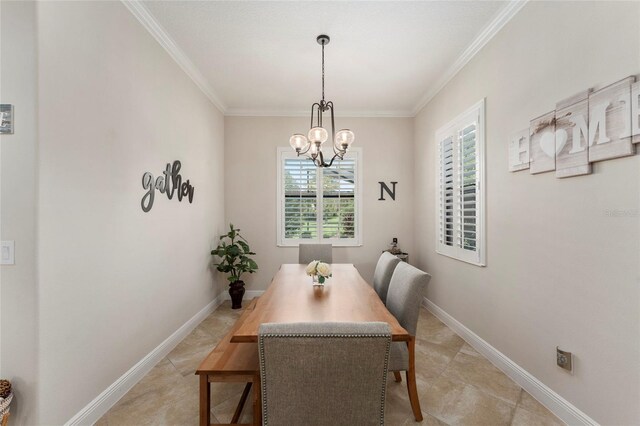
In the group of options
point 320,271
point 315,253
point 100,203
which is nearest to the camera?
point 100,203

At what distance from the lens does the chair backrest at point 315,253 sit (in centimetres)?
363

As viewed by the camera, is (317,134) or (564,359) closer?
(564,359)

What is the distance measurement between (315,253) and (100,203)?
2283 millimetres

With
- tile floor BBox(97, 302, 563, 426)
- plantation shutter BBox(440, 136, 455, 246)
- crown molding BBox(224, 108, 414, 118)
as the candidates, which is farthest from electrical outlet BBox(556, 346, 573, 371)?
crown molding BBox(224, 108, 414, 118)

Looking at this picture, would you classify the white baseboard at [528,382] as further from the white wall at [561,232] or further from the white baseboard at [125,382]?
the white baseboard at [125,382]

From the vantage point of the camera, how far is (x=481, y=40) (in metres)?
2.68

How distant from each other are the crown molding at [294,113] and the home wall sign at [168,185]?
5.50 ft

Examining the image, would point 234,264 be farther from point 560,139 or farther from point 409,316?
point 560,139

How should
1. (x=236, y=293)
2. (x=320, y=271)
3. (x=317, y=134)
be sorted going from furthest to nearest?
(x=236, y=293), (x=317, y=134), (x=320, y=271)

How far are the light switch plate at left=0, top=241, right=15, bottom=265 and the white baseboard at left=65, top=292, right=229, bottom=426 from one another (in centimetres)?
98

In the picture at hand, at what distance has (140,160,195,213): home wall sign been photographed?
2457 millimetres

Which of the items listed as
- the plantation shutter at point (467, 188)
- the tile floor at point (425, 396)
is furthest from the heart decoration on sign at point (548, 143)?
the tile floor at point (425, 396)

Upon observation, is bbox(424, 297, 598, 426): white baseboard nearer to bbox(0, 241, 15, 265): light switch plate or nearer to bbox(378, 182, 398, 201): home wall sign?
bbox(378, 182, 398, 201): home wall sign

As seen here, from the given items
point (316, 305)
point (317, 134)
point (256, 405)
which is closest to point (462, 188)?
point (317, 134)
